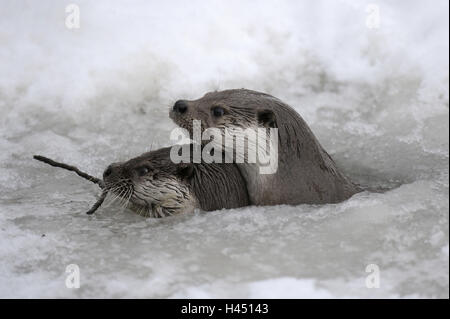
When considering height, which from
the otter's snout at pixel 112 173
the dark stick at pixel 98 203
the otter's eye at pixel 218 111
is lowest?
the dark stick at pixel 98 203

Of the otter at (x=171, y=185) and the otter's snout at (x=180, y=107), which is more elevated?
the otter's snout at (x=180, y=107)

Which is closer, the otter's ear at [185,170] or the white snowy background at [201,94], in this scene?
the white snowy background at [201,94]

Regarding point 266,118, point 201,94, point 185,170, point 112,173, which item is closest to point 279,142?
point 266,118

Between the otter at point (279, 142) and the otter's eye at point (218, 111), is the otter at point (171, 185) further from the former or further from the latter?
the otter's eye at point (218, 111)

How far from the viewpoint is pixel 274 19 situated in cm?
545

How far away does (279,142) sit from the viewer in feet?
11.1

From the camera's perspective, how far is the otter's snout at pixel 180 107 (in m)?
3.39

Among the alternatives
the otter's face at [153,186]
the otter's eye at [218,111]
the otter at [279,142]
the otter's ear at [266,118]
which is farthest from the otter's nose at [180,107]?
the otter's ear at [266,118]

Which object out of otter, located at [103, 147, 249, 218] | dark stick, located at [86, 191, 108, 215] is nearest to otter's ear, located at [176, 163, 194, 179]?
otter, located at [103, 147, 249, 218]

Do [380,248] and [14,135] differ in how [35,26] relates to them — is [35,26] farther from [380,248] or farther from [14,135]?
[380,248]

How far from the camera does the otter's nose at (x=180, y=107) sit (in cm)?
339

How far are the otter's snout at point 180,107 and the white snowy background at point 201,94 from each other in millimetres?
526

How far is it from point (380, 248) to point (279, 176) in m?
0.77

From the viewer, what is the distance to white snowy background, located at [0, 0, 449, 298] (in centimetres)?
269
